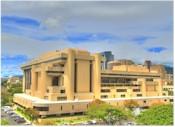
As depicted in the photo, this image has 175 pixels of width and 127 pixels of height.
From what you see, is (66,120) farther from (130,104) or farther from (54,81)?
(130,104)

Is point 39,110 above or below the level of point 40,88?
below

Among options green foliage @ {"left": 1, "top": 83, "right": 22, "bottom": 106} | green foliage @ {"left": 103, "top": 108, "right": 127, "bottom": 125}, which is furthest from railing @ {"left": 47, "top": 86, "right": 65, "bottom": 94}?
green foliage @ {"left": 1, "top": 83, "right": 22, "bottom": 106}

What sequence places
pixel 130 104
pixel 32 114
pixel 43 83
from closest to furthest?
1. pixel 32 114
2. pixel 43 83
3. pixel 130 104

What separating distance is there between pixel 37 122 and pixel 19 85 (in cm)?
472

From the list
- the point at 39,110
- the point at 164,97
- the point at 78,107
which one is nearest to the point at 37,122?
the point at 39,110

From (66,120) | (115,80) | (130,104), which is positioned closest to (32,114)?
(66,120)

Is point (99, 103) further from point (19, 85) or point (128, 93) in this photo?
point (19, 85)

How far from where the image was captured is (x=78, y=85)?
19.6 feet

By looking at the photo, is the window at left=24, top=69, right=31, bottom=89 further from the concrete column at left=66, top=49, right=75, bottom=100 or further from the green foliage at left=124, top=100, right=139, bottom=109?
the green foliage at left=124, top=100, right=139, bottom=109

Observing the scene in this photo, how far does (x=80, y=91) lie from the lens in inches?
237

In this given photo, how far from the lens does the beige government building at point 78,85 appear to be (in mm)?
5660

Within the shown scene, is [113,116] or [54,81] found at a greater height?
[54,81]

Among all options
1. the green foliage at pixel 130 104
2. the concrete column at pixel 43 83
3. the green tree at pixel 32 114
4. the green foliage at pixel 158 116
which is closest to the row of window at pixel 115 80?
the green foliage at pixel 130 104

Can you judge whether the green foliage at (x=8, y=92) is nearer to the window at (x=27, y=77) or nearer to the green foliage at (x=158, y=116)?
the window at (x=27, y=77)
